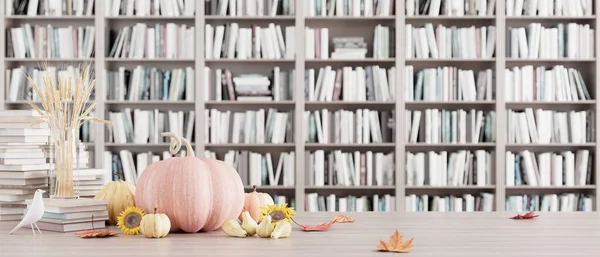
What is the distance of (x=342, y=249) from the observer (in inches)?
57.9

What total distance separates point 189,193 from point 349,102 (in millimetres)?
3524

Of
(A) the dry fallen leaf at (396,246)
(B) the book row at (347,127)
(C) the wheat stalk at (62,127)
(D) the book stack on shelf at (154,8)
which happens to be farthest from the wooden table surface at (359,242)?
(D) the book stack on shelf at (154,8)

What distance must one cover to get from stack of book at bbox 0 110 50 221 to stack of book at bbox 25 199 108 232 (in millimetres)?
141

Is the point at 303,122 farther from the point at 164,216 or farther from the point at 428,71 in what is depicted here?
the point at 164,216

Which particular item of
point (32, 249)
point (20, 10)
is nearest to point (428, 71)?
point (20, 10)

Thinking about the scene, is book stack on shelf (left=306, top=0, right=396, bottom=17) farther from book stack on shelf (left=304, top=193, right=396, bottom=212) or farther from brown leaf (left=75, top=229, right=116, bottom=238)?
brown leaf (left=75, top=229, right=116, bottom=238)

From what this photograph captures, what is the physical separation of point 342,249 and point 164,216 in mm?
374

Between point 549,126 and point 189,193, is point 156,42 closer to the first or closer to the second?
point 549,126

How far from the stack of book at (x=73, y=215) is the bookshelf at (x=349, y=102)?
11.1 ft

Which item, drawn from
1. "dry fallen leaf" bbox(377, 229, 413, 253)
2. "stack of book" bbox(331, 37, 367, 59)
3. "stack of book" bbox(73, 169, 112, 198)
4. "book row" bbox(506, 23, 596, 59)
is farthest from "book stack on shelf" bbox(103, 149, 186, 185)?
"dry fallen leaf" bbox(377, 229, 413, 253)

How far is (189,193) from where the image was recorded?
5.43 feet

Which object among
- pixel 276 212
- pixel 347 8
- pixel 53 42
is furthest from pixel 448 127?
pixel 276 212

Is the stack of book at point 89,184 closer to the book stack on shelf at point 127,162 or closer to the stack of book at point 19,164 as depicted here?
the stack of book at point 19,164

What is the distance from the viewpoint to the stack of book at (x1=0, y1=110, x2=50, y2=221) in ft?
6.20
